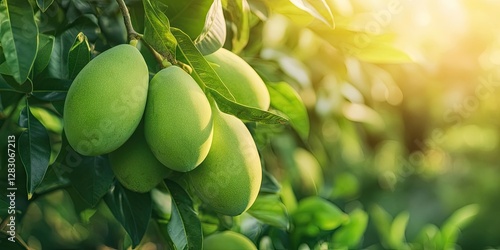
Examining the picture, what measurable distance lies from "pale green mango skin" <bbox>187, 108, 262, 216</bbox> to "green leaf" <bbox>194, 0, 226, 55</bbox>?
6 centimetres

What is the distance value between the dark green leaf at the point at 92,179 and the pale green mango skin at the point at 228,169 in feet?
0.49

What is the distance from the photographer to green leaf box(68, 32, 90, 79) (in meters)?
0.61

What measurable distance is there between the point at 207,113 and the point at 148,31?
85 mm

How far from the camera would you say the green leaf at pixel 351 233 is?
37.0 inches

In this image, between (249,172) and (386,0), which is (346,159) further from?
(249,172)

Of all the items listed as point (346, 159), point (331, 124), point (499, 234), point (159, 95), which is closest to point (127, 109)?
point (159, 95)

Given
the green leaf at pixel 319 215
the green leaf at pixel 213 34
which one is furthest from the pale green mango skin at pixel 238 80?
the green leaf at pixel 319 215

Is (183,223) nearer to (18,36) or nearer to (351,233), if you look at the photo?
(18,36)

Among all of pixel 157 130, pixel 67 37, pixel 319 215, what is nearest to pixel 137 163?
pixel 157 130

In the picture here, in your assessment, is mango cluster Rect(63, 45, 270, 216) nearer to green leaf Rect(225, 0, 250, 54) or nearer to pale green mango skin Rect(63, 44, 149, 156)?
pale green mango skin Rect(63, 44, 149, 156)

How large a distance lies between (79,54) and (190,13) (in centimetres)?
11

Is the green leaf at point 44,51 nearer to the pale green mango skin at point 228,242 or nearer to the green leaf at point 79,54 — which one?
the green leaf at point 79,54

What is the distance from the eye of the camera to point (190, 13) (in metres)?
0.64

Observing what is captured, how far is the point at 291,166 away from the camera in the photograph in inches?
48.3
